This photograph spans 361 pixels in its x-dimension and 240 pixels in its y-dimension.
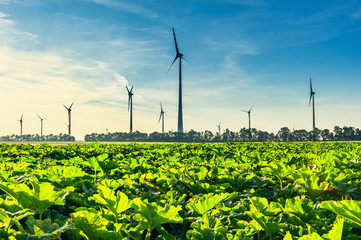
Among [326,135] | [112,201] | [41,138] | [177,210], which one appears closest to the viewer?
[177,210]

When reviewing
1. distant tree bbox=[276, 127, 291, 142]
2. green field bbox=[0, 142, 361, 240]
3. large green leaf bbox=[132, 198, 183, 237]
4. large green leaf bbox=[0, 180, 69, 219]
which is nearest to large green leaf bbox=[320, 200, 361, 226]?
green field bbox=[0, 142, 361, 240]

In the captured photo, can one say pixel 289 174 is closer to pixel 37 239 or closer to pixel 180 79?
pixel 37 239

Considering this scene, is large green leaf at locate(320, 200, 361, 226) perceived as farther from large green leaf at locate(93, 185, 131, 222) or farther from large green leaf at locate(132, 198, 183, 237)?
large green leaf at locate(93, 185, 131, 222)

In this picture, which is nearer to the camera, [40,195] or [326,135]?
A: [40,195]

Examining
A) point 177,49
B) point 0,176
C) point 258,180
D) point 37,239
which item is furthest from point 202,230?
point 177,49

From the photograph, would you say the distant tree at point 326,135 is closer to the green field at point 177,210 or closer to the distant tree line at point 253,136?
the distant tree line at point 253,136

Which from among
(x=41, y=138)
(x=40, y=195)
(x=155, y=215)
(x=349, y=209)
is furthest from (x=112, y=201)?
(x=41, y=138)

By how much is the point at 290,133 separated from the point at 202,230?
9016cm

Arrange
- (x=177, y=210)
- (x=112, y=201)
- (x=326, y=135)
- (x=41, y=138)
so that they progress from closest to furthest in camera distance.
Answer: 1. (x=177, y=210)
2. (x=112, y=201)
3. (x=326, y=135)
4. (x=41, y=138)

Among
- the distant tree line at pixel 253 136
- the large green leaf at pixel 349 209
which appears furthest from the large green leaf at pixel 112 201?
the distant tree line at pixel 253 136

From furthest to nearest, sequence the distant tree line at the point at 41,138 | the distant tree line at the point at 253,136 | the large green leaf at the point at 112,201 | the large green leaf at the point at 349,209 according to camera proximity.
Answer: the distant tree line at the point at 41,138
the distant tree line at the point at 253,136
the large green leaf at the point at 112,201
the large green leaf at the point at 349,209

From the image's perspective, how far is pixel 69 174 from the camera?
2482mm

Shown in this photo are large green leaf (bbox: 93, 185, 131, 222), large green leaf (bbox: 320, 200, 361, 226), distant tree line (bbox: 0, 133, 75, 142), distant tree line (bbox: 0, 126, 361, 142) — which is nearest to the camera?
large green leaf (bbox: 320, 200, 361, 226)

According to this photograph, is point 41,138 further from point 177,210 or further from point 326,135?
point 177,210
